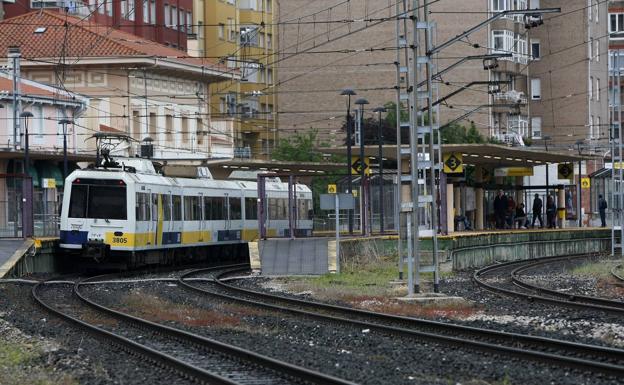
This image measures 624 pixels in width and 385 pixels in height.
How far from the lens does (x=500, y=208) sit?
2092 inches

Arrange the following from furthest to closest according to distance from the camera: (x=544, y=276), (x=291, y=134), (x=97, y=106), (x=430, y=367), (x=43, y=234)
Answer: (x=291, y=134)
(x=97, y=106)
(x=43, y=234)
(x=544, y=276)
(x=430, y=367)

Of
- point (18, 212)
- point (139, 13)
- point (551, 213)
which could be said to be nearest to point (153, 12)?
point (139, 13)

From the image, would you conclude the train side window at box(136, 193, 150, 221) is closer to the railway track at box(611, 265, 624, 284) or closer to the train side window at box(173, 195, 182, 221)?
the train side window at box(173, 195, 182, 221)

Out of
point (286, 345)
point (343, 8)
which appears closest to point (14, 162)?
point (343, 8)

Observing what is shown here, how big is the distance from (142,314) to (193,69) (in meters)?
49.4

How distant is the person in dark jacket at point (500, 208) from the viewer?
52.8 m

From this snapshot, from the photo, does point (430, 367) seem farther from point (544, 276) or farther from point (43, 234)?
point (43, 234)

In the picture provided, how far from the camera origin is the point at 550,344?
16.0 meters

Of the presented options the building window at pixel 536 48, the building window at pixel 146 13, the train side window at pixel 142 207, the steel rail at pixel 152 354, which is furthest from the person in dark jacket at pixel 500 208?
the building window at pixel 536 48

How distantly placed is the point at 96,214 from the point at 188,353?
2075 centimetres

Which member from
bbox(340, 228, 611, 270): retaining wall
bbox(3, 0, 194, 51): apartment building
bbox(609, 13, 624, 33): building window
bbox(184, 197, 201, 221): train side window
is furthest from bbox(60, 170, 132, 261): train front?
bbox(609, 13, 624, 33): building window

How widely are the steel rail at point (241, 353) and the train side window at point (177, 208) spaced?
1796cm

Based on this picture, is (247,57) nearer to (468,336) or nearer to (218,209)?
(218,209)

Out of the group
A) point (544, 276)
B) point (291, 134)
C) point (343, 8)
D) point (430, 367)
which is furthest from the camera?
point (291, 134)
